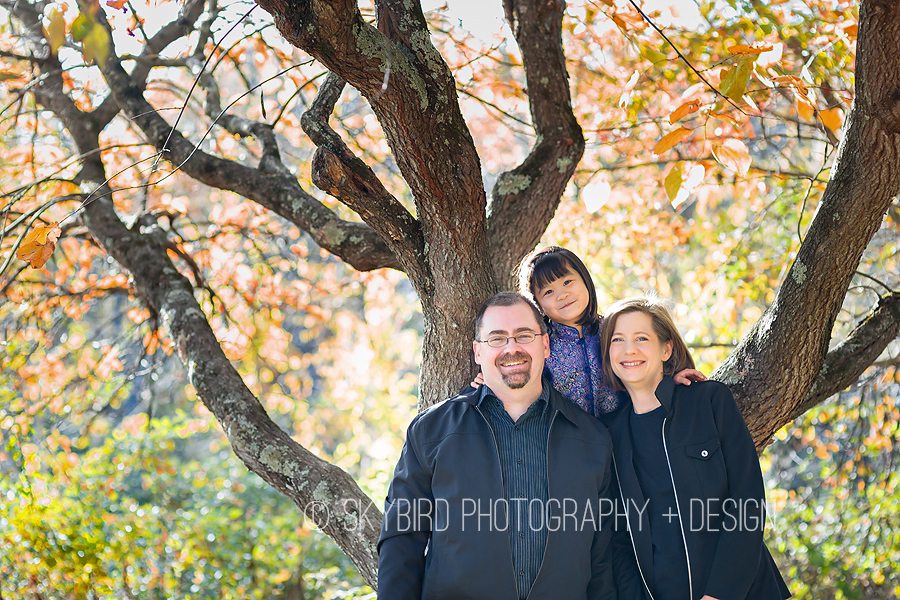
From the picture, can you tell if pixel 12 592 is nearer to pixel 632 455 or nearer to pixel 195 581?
pixel 195 581

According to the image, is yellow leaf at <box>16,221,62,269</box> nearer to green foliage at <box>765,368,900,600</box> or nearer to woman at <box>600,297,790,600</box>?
woman at <box>600,297,790,600</box>

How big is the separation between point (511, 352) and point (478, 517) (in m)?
0.50

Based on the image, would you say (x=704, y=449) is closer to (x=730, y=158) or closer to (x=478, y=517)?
(x=478, y=517)

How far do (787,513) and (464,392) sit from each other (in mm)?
4604

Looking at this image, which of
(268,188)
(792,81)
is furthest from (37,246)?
(792,81)

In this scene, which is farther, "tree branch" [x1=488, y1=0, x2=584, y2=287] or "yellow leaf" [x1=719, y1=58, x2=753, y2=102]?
"tree branch" [x1=488, y1=0, x2=584, y2=287]

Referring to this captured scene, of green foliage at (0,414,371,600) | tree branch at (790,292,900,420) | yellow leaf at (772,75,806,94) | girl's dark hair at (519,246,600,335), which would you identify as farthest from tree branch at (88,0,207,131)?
tree branch at (790,292,900,420)

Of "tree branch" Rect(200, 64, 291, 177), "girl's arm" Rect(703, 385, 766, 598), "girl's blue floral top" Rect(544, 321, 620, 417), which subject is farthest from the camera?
"tree branch" Rect(200, 64, 291, 177)

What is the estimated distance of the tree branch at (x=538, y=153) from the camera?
275 cm

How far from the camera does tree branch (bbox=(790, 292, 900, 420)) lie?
233cm

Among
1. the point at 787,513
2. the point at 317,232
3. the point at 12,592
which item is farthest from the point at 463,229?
the point at 787,513

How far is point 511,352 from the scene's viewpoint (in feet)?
6.57

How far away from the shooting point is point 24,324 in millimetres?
4133

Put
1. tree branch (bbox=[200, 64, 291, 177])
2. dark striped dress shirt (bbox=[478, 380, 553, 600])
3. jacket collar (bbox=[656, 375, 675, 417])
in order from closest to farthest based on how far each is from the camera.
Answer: dark striped dress shirt (bbox=[478, 380, 553, 600]) < jacket collar (bbox=[656, 375, 675, 417]) < tree branch (bbox=[200, 64, 291, 177])
